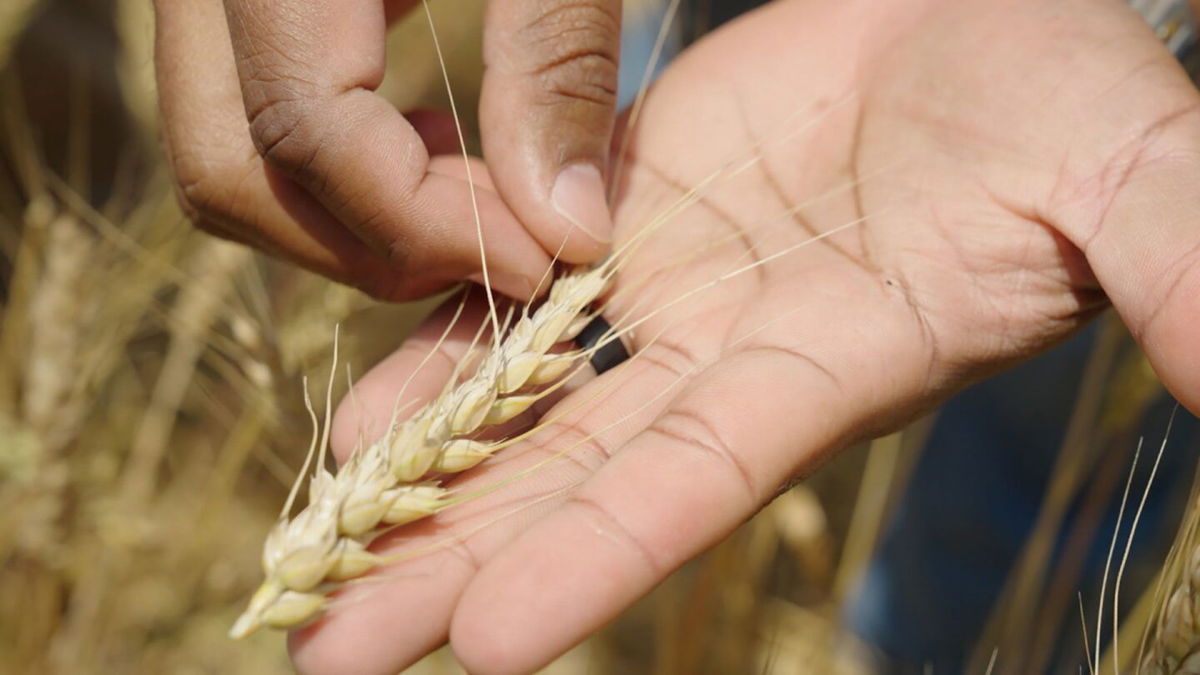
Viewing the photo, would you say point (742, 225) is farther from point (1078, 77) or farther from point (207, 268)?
point (207, 268)

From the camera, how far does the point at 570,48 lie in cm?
104

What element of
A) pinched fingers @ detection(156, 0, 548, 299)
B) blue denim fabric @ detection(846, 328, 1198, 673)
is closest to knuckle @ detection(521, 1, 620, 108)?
pinched fingers @ detection(156, 0, 548, 299)

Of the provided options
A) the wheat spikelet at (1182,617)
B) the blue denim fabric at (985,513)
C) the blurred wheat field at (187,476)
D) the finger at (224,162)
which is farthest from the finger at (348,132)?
the blue denim fabric at (985,513)

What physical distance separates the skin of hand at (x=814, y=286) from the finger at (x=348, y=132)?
164mm

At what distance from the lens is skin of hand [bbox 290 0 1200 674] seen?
805 mm

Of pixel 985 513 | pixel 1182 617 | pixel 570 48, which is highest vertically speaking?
pixel 570 48

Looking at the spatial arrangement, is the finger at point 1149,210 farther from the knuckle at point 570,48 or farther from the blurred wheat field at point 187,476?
the knuckle at point 570,48

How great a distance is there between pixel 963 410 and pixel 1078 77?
956mm

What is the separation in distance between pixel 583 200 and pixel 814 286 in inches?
10.7

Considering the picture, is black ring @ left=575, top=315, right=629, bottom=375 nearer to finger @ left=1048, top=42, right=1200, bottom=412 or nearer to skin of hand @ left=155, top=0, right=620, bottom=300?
skin of hand @ left=155, top=0, right=620, bottom=300

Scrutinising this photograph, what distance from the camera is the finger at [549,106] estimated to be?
3.40ft

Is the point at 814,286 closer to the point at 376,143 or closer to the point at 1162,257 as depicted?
the point at 1162,257

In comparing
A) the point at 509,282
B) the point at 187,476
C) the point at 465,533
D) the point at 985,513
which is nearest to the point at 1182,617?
the point at 465,533

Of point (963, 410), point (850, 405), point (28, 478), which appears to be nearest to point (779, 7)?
point (850, 405)
